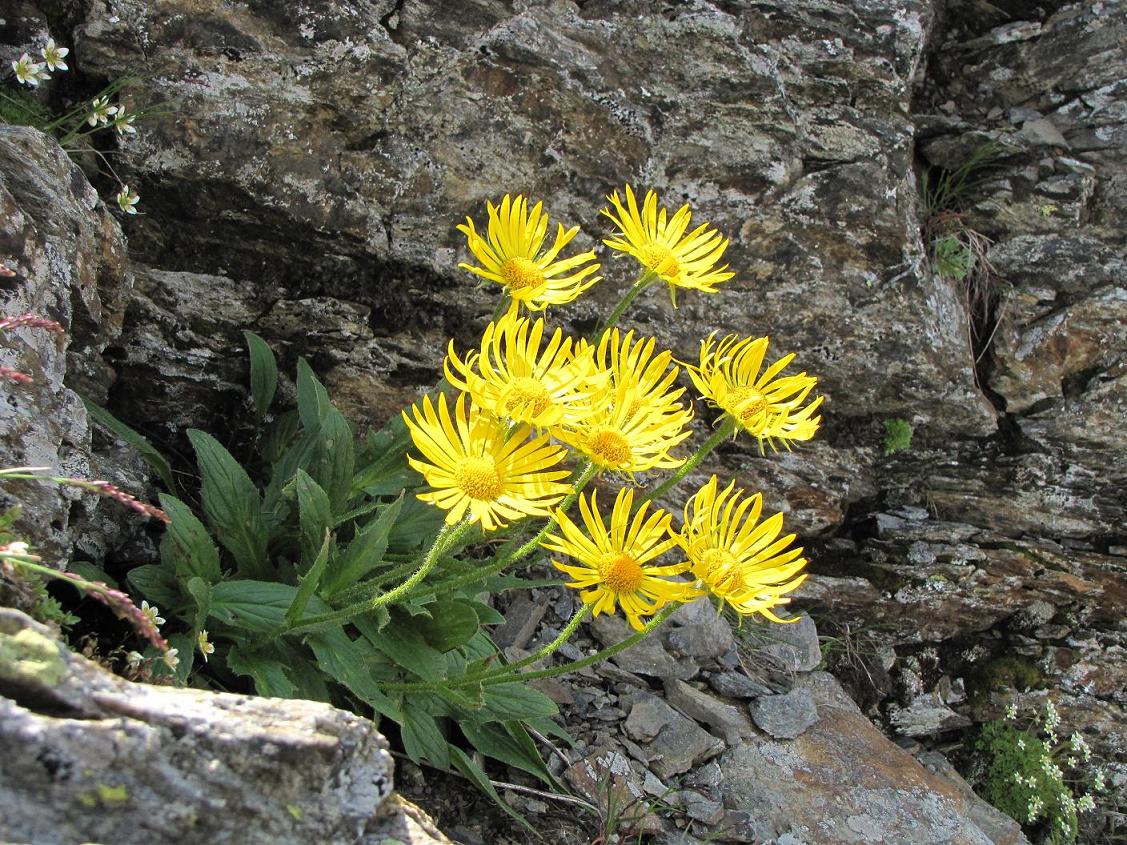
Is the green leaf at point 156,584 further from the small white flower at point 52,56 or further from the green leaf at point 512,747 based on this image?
the small white flower at point 52,56

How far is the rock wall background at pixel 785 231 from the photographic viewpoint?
13.0ft

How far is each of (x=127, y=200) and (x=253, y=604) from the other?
64.0 inches

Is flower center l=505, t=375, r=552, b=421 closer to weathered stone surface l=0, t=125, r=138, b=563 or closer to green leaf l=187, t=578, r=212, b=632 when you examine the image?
green leaf l=187, t=578, r=212, b=632

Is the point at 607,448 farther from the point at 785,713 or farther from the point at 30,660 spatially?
the point at 785,713

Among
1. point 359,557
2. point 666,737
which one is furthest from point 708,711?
point 359,557

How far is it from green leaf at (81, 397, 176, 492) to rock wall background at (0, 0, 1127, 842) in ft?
0.56

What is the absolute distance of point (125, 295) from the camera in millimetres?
3703

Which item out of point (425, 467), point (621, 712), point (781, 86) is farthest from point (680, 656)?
point (781, 86)

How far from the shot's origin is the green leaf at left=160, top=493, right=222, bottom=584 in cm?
329

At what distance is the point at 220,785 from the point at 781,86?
3900mm

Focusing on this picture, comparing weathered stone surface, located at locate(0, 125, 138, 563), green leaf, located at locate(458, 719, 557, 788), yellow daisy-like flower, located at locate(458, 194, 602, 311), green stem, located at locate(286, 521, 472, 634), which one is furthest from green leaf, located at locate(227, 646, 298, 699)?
yellow daisy-like flower, located at locate(458, 194, 602, 311)

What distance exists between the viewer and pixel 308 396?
389 centimetres

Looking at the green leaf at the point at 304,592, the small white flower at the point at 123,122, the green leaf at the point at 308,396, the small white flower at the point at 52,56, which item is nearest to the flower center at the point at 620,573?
the green leaf at the point at 304,592

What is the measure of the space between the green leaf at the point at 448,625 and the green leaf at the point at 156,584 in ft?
2.74
